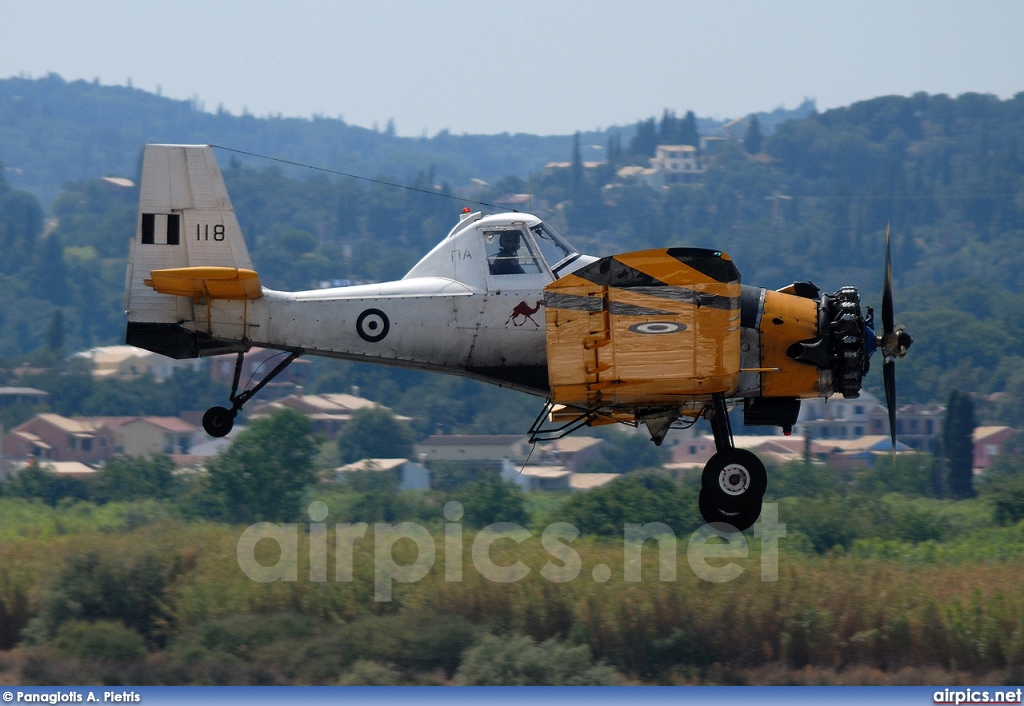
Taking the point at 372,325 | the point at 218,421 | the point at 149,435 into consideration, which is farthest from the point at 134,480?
the point at 372,325

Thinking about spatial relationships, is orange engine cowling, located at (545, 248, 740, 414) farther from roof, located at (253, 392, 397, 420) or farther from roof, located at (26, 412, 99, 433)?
roof, located at (253, 392, 397, 420)

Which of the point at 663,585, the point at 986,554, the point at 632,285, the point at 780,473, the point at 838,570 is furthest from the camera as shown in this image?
the point at 780,473

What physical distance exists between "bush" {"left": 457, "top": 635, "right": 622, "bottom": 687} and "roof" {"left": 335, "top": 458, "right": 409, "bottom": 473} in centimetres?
3476

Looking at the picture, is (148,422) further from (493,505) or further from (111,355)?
(493,505)

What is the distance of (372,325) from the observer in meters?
18.2

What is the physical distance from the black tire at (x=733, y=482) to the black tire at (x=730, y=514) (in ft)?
0.15

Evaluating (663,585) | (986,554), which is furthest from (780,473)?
(663,585)

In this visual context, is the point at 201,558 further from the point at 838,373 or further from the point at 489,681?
the point at 838,373

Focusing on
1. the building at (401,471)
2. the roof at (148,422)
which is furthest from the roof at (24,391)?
the building at (401,471)

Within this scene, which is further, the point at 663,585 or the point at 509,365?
the point at 663,585

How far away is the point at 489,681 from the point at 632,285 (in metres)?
20.6

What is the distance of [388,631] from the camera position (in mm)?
37031

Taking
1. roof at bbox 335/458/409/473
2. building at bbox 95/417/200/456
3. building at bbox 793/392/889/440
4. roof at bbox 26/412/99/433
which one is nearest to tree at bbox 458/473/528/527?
roof at bbox 335/458/409/473

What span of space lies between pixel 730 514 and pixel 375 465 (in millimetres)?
57133
